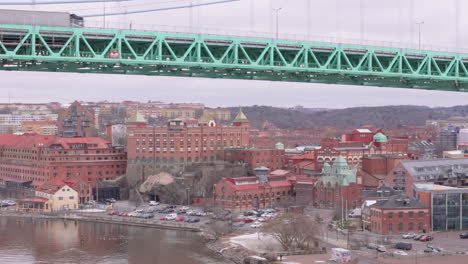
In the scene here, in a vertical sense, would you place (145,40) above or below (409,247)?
above

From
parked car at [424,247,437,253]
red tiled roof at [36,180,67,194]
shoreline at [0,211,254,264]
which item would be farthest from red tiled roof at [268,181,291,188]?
parked car at [424,247,437,253]

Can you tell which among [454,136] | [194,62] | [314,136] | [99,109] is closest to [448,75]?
[194,62]

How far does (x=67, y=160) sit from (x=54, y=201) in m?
4.49

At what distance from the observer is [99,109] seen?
73.8 metres

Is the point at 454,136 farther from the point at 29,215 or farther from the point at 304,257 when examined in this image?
the point at 304,257

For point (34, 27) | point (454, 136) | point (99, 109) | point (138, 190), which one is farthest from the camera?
point (99, 109)

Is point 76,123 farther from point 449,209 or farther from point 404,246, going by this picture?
point 404,246

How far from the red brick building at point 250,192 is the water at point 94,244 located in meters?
3.54

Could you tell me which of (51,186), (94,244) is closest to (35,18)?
(94,244)

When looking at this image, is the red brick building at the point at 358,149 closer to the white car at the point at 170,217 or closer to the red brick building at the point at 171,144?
the red brick building at the point at 171,144

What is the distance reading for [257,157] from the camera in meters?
35.4

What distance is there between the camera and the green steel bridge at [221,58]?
13.6 m

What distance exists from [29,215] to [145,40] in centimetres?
1802

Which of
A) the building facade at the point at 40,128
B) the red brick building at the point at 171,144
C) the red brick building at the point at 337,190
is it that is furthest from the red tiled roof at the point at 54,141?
the building facade at the point at 40,128
